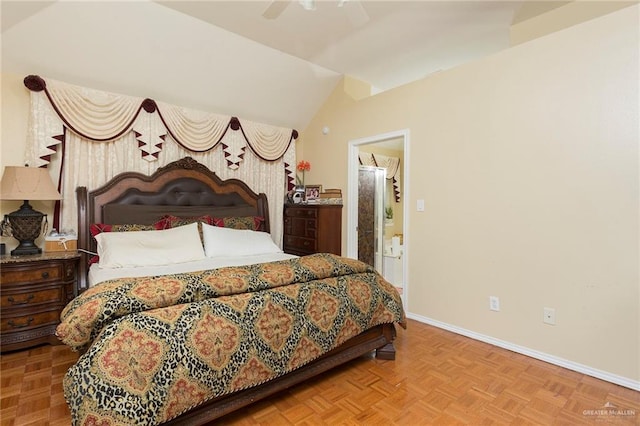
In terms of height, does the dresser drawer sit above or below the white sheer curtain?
below

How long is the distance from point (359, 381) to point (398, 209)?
4.38 m

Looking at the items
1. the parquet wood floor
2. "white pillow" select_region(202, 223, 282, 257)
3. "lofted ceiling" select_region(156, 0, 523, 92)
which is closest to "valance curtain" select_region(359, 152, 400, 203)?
"lofted ceiling" select_region(156, 0, 523, 92)

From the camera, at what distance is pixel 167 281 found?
1.68 metres

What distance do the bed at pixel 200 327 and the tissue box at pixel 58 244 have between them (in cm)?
12

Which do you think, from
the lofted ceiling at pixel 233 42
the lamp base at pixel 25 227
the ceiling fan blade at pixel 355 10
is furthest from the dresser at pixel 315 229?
the lamp base at pixel 25 227

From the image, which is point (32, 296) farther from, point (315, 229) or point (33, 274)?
point (315, 229)

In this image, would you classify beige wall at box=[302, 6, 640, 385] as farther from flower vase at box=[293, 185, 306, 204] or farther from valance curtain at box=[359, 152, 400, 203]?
valance curtain at box=[359, 152, 400, 203]

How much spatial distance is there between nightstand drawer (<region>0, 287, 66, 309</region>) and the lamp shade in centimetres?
75

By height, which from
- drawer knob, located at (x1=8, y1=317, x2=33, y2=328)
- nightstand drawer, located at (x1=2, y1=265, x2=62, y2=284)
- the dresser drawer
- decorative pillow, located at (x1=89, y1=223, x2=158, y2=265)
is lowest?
drawer knob, located at (x1=8, y1=317, x2=33, y2=328)

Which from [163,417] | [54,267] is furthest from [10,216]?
[163,417]

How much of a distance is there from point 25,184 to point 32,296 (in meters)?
0.90

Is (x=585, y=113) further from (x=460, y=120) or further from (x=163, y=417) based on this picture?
(x=163, y=417)

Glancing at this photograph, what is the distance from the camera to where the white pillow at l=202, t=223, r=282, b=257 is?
124 inches

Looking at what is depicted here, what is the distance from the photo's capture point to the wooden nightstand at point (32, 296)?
7.96 feet
